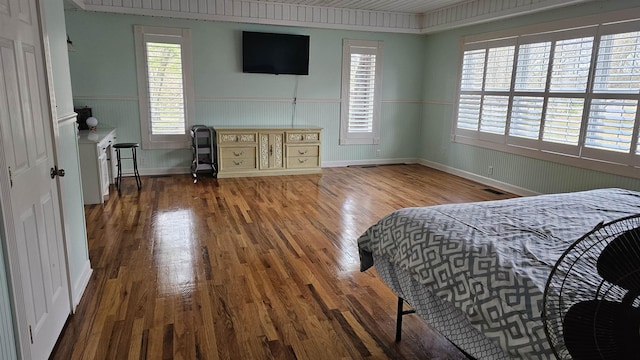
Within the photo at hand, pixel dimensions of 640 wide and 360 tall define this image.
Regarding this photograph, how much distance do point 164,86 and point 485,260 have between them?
5.79 m

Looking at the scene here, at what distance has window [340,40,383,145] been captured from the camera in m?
7.29

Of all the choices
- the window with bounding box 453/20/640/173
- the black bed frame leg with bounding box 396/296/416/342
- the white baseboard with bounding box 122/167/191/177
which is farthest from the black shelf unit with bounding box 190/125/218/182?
the black bed frame leg with bounding box 396/296/416/342

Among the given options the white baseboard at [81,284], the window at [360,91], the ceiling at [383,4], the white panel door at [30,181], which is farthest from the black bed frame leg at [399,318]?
the window at [360,91]

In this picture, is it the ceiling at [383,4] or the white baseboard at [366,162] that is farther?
the white baseboard at [366,162]

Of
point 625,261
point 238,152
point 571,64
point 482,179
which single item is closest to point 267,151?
point 238,152

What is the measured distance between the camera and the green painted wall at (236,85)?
6.00m

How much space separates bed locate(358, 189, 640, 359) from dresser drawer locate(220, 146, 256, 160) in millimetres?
4306

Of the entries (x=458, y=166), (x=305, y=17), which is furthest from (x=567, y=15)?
(x=305, y=17)

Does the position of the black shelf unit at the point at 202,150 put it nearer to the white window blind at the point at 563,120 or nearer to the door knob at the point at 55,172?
the door knob at the point at 55,172

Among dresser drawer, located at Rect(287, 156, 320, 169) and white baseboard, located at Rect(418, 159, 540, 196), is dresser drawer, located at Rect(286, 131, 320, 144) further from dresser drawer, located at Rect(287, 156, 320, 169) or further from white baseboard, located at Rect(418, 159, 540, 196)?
white baseboard, located at Rect(418, 159, 540, 196)

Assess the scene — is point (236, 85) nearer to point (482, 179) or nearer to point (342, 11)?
point (342, 11)

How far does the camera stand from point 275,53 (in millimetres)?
6703

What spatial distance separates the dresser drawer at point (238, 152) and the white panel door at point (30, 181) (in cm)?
394

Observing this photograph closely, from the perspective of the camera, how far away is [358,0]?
629 centimetres
